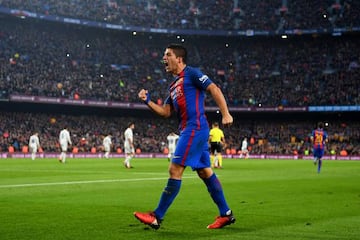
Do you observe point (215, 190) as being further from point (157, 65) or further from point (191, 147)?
point (157, 65)

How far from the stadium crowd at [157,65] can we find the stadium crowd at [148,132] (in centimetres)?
391

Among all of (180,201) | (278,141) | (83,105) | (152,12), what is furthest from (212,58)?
(180,201)

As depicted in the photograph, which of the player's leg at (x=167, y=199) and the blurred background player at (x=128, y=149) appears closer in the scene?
the player's leg at (x=167, y=199)

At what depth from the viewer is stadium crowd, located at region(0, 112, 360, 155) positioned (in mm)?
62656

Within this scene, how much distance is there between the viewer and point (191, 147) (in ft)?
29.1

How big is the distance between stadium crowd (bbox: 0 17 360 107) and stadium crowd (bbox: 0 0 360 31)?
7.46ft

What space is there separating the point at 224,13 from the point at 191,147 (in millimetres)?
73127

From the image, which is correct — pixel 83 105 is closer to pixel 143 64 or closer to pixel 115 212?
pixel 143 64

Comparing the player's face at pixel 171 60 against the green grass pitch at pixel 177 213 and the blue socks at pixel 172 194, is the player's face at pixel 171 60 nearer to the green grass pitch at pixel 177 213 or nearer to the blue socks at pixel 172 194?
the blue socks at pixel 172 194

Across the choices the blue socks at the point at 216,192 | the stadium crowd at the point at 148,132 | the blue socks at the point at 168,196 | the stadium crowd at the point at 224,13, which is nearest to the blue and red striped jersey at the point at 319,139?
the blue socks at the point at 216,192

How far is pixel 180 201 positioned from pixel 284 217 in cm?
334

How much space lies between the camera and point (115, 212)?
11047mm

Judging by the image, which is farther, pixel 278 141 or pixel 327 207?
pixel 278 141

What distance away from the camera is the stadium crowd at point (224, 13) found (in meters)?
74.6
